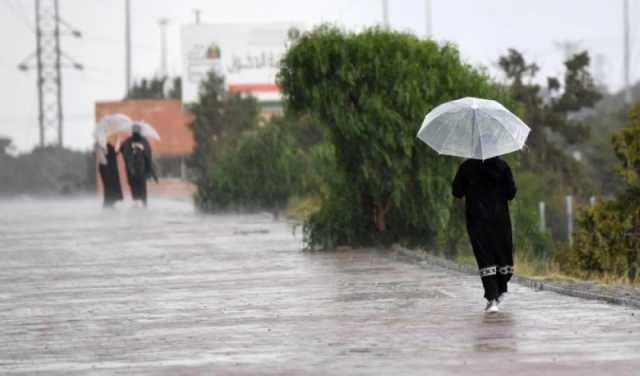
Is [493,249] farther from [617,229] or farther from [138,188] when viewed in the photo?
[138,188]

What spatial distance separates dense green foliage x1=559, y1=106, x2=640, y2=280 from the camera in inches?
1075

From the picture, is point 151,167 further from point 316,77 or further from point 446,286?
point 446,286

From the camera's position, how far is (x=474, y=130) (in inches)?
701

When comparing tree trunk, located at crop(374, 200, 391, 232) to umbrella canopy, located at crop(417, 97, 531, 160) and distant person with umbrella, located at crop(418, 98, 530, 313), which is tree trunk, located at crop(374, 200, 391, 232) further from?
distant person with umbrella, located at crop(418, 98, 530, 313)

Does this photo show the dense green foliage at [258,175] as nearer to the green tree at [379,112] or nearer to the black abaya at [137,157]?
the black abaya at [137,157]

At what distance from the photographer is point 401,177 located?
26.7 m

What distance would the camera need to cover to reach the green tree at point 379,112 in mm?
26484

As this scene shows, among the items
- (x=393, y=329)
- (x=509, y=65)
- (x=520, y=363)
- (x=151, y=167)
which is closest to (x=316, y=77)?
(x=393, y=329)

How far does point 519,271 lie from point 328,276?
251 cm

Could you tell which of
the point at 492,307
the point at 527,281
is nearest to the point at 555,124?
the point at 527,281

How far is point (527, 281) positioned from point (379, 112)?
7162 millimetres

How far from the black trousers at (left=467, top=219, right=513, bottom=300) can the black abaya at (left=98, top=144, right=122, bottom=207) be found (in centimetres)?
3506

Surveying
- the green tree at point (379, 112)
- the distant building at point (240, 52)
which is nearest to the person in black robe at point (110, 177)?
the green tree at point (379, 112)

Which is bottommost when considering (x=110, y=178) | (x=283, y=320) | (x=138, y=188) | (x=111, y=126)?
(x=283, y=320)
